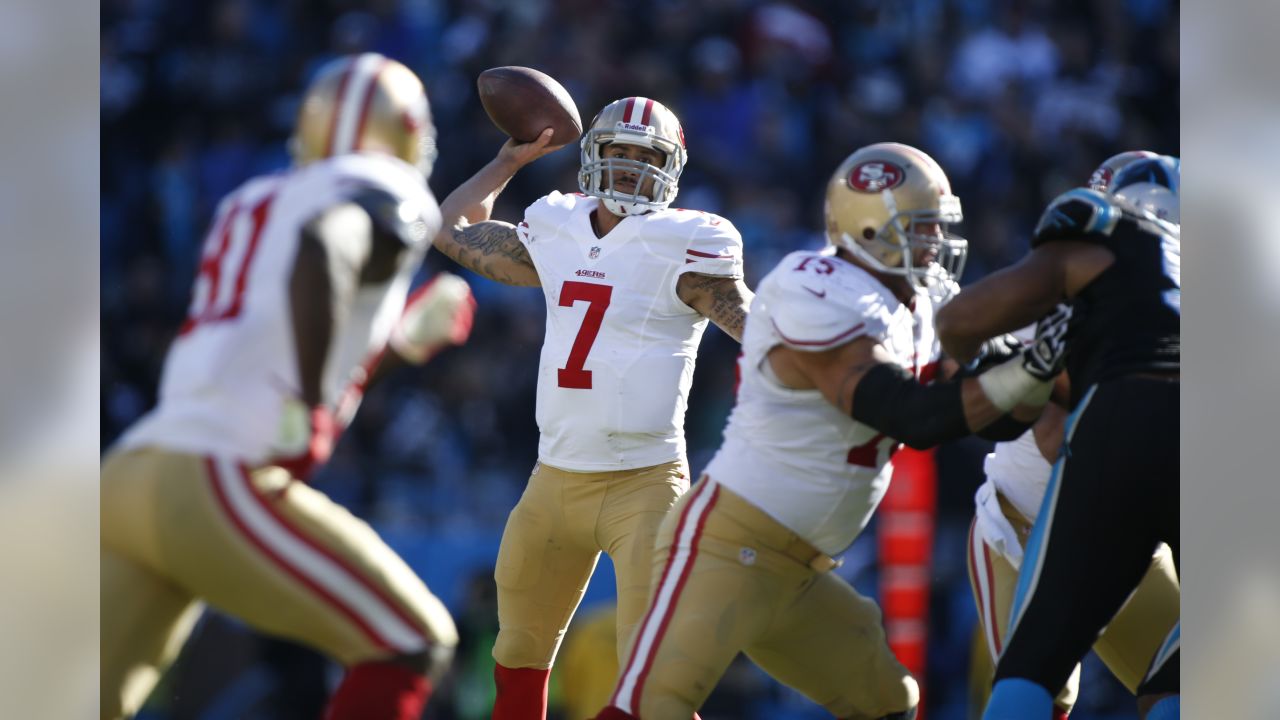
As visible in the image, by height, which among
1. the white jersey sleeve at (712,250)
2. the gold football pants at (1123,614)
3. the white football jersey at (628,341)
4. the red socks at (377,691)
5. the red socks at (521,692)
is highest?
the white jersey sleeve at (712,250)

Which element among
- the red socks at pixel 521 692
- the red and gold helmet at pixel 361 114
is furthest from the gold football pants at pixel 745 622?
the red and gold helmet at pixel 361 114

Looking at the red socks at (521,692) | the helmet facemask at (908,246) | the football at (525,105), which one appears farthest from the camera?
the football at (525,105)

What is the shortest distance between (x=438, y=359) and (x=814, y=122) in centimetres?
196

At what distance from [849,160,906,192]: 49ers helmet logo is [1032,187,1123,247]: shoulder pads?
1.16 ft

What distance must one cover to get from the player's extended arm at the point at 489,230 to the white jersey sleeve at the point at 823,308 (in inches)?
41.7

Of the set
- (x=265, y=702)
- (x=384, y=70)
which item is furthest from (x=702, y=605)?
(x=265, y=702)

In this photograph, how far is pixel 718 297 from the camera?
12.5ft

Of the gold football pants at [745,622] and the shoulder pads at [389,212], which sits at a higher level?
the shoulder pads at [389,212]

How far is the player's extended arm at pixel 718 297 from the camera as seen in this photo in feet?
12.5

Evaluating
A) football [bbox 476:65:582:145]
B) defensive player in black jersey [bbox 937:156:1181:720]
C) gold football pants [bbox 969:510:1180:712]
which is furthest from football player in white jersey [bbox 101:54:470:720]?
gold football pants [bbox 969:510:1180:712]

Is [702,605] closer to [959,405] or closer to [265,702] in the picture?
[959,405]

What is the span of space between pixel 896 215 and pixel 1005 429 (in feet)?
1.80

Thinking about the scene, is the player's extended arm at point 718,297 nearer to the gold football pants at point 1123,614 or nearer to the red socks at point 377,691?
the gold football pants at point 1123,614

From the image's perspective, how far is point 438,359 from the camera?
5.59 meters
